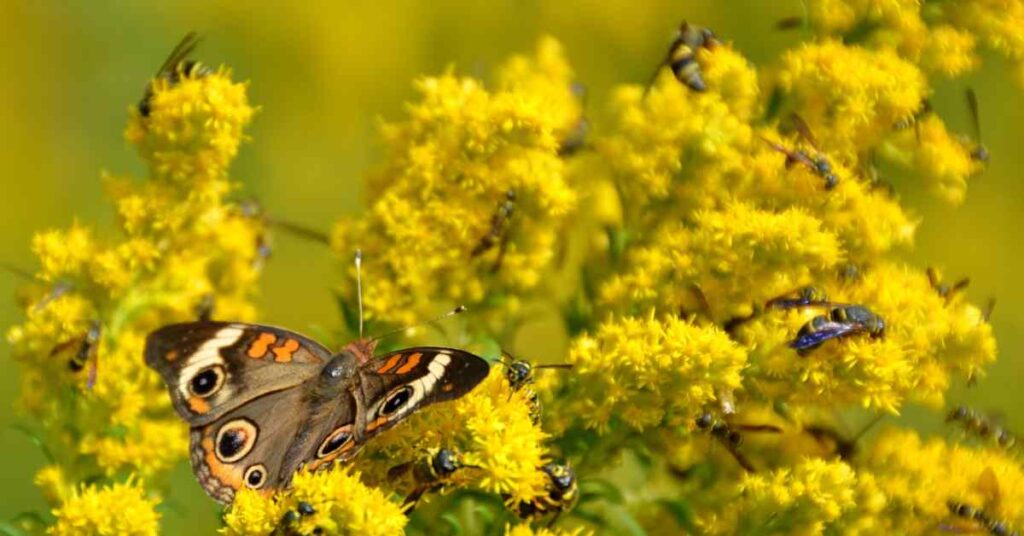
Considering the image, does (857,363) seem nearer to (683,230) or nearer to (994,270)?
(683,230)

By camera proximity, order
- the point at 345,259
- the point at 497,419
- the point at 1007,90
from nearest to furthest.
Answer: the point at 497,419 < the point at 345,259 < the point at 1007,90

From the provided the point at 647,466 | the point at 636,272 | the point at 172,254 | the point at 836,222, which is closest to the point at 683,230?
the point at 636,272

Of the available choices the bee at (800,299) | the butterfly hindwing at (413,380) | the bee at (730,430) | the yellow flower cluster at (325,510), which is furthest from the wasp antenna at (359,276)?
the bee at (800,299)

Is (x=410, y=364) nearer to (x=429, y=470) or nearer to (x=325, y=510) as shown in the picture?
(x=429, y=470)

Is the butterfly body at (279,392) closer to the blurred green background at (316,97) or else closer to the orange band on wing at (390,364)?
the orange band on wing at (390,364)

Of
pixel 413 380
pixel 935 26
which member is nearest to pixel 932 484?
pixel 935 26

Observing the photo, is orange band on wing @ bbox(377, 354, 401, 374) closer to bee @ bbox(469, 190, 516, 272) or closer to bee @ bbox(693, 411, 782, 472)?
bee @ bbox(469, 190, 516, 272)
